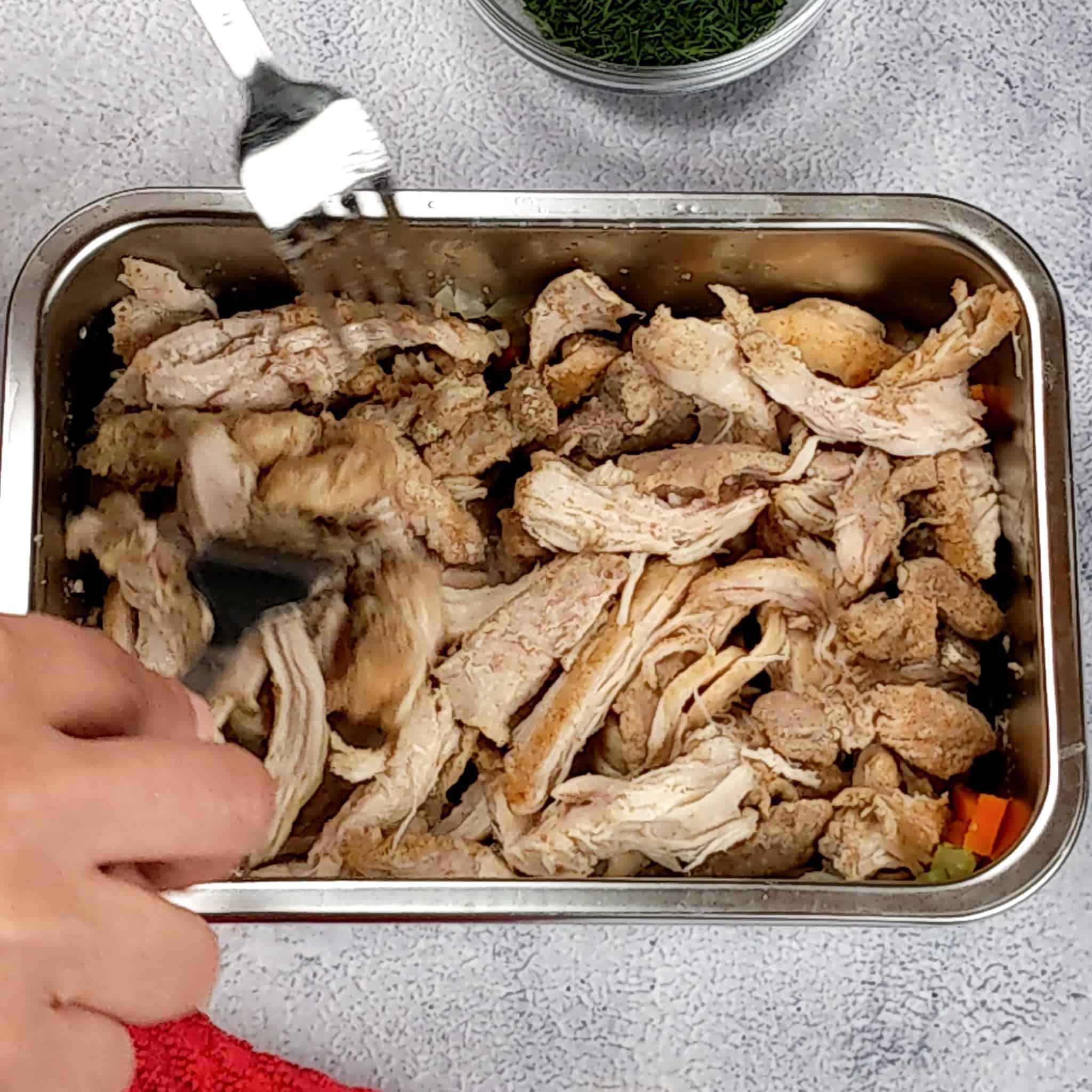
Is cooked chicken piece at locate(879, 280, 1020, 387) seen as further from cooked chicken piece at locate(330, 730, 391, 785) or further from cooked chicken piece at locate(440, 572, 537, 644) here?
cooked chicken piece at locate(330, 730, 391, 785)

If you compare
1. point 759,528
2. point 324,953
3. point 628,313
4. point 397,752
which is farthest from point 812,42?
point 324,953

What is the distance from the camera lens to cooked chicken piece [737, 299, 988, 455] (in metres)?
0.92

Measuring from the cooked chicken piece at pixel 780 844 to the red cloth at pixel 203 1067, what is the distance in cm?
29

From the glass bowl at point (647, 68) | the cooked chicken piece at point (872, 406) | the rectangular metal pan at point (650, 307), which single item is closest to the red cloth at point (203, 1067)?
the rectangular metal pan at point (650, 307)

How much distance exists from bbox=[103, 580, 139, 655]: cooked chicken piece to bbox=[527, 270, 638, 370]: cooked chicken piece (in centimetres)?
34

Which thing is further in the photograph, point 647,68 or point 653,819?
point 647,68

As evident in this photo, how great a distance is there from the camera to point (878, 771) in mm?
890

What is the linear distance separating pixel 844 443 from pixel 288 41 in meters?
0.55

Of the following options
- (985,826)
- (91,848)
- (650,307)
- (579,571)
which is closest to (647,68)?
(650,307)

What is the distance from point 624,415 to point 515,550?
13cm

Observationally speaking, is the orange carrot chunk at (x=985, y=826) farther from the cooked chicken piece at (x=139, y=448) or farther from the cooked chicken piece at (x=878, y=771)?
the cooked chicken piece at (x=139, y=448)

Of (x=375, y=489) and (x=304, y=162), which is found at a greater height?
(x=304, y=162)

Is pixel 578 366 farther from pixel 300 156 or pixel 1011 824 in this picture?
pixel 1011 824

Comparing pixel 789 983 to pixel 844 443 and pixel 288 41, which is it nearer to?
pixel 844 443
